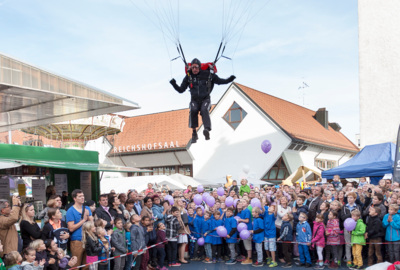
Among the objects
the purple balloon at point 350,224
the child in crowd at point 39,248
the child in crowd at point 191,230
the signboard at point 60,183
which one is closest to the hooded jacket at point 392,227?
the purple balloon at point 350,224

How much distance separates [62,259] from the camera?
7070 millimetres

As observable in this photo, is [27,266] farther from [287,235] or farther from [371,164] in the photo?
[371,164]

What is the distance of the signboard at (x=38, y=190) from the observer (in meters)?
11.5

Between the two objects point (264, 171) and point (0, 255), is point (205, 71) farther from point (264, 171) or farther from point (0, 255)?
point (264, 171)

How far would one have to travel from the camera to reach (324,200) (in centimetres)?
1087

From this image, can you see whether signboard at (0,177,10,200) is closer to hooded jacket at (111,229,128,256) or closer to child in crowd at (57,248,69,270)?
hooded jacket at (111,229,128,256)

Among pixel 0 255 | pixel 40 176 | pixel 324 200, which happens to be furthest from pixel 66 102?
pixel 324 200

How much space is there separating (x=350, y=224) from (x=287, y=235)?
5.36ft

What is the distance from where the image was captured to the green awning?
995cm

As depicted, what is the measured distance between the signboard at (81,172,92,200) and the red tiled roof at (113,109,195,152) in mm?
19749

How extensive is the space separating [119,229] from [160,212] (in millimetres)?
2151

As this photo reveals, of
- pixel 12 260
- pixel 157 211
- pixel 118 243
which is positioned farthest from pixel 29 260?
pixel 157 211

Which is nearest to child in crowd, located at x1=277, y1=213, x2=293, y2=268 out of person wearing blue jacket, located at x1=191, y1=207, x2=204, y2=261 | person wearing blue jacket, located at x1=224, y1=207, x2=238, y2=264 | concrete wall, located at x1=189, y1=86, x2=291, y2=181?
person wearing blue jacket, located at x1=224, y1=207, x2=238, y2=264

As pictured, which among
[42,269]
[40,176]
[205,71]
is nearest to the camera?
[42,269]
